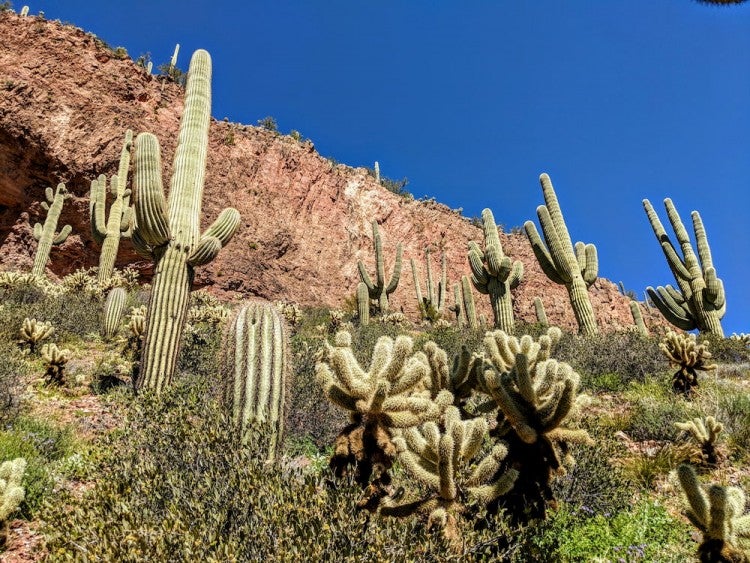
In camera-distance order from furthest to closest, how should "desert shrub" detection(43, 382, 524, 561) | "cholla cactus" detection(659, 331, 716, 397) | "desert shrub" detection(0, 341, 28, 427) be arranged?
"cholla cactus" detection(659, 331, 716, 397) → "desert shrub" detection(0, 341, 28, 427) → "desert shrub" detection(43, 382, 524, 561)

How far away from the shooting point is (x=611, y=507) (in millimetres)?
3955

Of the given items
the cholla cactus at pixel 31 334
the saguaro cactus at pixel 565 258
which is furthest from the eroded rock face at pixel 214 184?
the saguaro cactus at pixel 565 258

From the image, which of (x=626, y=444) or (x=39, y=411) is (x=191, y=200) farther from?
(x=626, y=444)

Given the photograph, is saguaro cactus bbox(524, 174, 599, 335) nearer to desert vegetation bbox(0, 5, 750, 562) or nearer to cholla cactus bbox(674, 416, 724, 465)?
desert vegetation bbox(0, 5, 750, 562)

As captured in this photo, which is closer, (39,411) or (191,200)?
(39,411)

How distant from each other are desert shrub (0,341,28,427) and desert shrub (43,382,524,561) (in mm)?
2474

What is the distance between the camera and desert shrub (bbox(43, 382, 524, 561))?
Answer: 7.75 ft

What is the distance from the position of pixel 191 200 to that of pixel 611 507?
6072 mm

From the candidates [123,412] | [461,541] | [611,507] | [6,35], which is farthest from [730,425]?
[6,35]

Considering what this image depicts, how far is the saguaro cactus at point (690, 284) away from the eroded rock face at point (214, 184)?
13.4 metres

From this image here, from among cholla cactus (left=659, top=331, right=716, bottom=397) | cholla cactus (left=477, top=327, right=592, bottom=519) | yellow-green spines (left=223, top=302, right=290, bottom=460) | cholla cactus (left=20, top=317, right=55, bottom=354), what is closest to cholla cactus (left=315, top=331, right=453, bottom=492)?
cholla cactus (left=477, top=327, right=592, bottom=519)

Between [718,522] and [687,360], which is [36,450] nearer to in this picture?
[718,522]

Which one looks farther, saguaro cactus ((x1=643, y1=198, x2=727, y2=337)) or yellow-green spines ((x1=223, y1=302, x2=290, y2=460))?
saguaro cactus ((x1=643, y1=198, x2=727, y2=337))

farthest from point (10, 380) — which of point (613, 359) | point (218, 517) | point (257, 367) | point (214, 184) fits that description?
point (214, 184)
